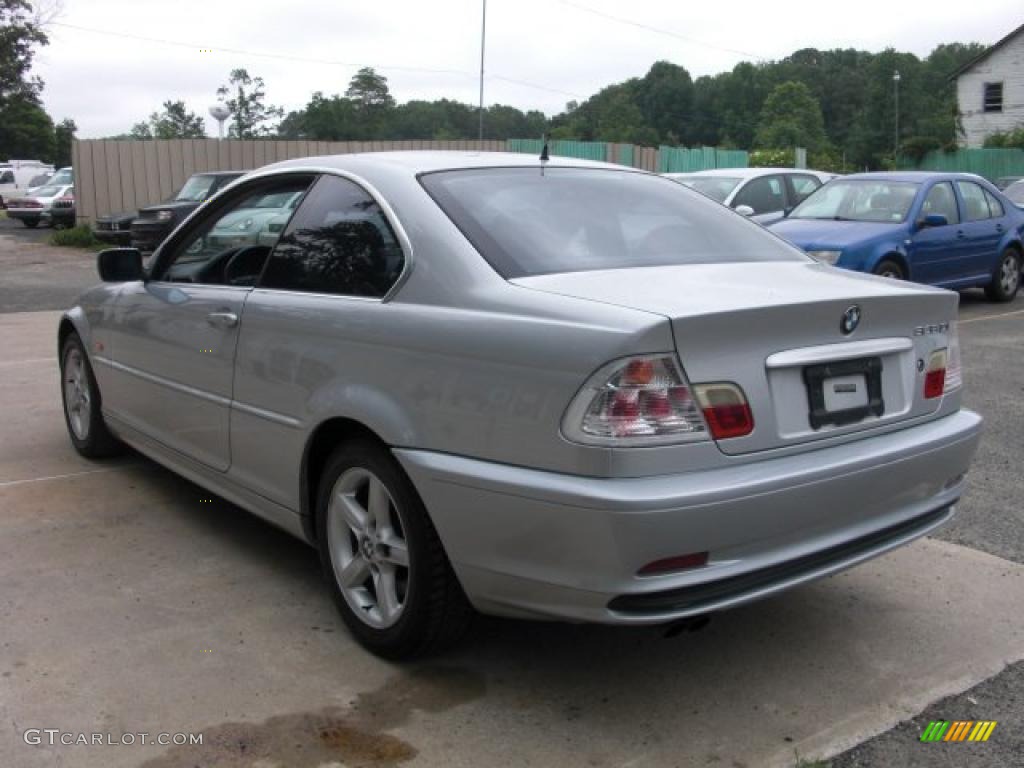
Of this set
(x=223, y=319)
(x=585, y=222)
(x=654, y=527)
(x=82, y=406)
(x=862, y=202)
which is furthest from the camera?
(x=862, y=202)

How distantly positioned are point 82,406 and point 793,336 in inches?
164

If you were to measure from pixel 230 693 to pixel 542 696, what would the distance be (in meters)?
0.94

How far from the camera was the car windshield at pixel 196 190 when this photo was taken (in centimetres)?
1927

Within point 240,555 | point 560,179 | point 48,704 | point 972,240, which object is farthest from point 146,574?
point 972,240

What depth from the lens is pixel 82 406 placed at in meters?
5.69

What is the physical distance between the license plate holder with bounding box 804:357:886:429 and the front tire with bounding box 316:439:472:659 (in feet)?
3.79

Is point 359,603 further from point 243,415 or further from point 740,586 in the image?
point 740,586

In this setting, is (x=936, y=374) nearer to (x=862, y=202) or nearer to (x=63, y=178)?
(x=862, y=202)

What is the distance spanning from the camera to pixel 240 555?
4324mm

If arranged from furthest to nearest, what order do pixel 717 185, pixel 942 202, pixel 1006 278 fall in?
pixel 717 185, pixel 1006 278, pixel 942 202

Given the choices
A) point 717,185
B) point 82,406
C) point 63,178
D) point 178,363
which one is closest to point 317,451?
point 178,363

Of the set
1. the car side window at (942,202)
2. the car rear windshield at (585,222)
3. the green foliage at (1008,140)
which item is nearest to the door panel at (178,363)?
the car rear windshield at (585,222)

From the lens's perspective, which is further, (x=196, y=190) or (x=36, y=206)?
(x=36, y=206)

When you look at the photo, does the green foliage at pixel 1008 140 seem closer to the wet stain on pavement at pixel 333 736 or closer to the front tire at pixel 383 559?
the front tire at pixel 383 559
